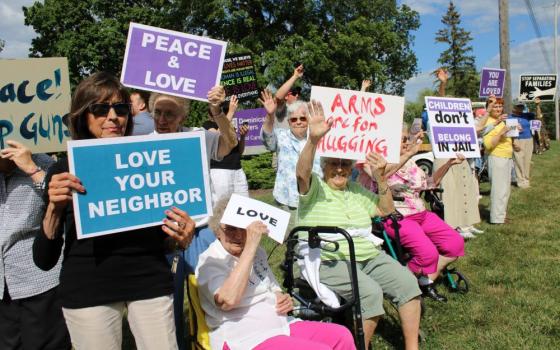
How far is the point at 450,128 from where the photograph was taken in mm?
5520

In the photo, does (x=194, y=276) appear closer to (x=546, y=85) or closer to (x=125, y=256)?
(x=125, y=256)

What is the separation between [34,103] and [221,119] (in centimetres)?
115

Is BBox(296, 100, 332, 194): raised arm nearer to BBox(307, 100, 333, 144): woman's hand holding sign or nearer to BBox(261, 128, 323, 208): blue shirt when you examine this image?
BBox(307, 100, 333, 144): woman's hand holding sign

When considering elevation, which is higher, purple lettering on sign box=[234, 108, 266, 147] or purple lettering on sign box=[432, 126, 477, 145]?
purple lettering on sign box=[234, 108, 266, 147]

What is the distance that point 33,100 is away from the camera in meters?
3.09

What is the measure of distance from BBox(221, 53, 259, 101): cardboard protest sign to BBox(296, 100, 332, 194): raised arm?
5766 mm

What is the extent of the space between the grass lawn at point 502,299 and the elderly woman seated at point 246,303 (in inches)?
57.9

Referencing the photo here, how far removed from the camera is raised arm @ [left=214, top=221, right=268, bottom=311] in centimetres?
280

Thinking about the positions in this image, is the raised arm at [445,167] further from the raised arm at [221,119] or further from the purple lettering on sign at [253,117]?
the purple lettering on sign at [253,117]

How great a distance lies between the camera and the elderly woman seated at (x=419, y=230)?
4809 millimetres

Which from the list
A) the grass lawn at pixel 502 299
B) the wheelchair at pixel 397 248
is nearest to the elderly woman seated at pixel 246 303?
the grass lawn at pixel 502 299

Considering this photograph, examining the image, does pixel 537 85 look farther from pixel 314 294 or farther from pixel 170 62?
pixel 170 62

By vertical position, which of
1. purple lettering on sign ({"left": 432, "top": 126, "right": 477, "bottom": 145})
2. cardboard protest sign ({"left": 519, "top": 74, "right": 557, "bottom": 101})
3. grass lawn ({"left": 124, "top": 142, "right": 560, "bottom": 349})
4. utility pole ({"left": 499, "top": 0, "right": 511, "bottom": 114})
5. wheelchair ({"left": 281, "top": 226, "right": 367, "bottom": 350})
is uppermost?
utility pole ({"left": 499, "top": 0, "right": 511, "bottom": 114})

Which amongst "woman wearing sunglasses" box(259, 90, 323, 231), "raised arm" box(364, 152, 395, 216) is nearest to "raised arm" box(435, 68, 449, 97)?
"woman wearing sunglasses" box(259, 90, 323, 231)
